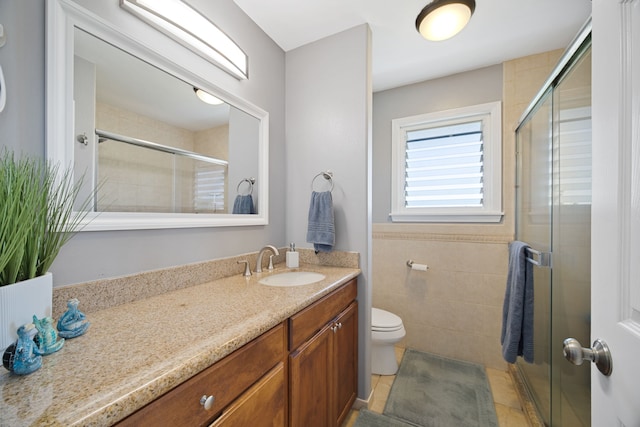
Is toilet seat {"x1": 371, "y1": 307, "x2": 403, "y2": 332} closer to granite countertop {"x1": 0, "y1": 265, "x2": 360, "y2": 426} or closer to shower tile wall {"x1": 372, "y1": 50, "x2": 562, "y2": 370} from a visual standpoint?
shower tile wall {"x1": 372, "y1": 50, "x2": 562, "y2": 370}

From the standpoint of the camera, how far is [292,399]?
915mm

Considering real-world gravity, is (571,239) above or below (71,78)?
below

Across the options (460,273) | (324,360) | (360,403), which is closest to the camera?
(324,360)

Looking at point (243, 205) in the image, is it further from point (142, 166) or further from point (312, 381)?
point (312, 381)

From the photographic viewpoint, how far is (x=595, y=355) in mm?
544

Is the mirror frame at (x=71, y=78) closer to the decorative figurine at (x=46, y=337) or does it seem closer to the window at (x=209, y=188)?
the window at (x=209, y=188)

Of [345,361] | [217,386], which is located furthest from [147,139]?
[345,361]

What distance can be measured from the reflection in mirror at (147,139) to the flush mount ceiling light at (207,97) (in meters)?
0.02

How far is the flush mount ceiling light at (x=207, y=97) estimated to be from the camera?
4.01 feet

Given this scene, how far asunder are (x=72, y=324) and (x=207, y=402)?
16.5 inches

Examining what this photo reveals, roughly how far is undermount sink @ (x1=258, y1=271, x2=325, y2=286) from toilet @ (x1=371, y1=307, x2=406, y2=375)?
72cm

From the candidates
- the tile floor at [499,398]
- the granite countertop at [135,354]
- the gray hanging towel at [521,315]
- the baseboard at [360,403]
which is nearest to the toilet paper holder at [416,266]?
the gray hanging towel at [521,315]

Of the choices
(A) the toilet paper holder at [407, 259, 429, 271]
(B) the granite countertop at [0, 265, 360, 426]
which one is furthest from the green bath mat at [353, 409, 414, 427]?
(A) the toilet paper holder at [407, 259, 429, 271]

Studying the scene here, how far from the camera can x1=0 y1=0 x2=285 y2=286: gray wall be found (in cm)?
69
